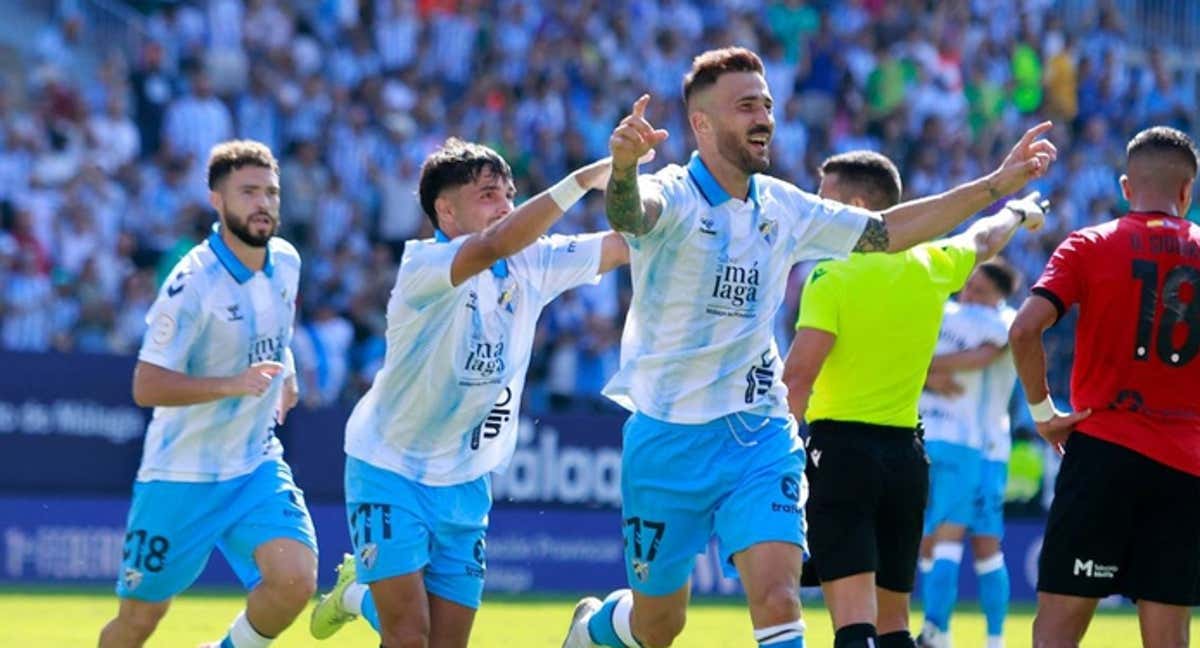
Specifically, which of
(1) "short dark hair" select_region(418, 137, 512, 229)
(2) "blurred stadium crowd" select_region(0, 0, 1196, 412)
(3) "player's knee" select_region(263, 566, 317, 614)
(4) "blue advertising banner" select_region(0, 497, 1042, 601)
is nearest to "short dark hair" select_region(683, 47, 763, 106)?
(1) "short dark hair" select_region(418, 137, 512, 229)

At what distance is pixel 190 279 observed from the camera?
33.6 feet

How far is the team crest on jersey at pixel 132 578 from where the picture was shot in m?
10.1

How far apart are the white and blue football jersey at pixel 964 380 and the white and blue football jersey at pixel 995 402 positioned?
0.14ft

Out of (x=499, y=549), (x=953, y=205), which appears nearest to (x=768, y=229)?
(x=953, y=205)

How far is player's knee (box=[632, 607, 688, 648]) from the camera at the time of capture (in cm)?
915

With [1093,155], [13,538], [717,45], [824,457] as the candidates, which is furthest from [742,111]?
[1093,155]

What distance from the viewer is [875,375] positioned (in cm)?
995

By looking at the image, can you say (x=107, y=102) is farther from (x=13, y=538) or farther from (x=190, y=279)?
(x=190, y=279)

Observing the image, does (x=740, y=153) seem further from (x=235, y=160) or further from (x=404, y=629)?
(x=235, y=160)

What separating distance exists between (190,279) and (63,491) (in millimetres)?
9157

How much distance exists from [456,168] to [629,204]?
137 centimetres

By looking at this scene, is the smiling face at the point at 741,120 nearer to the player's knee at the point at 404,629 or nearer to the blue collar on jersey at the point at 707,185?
the blue collar on jersey at the point at 707,185

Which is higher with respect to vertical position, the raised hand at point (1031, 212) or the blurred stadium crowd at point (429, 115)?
the blurred stadium crowd at point (429, 115)

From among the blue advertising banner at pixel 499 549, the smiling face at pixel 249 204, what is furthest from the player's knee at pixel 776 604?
the blue advertising banner at pixel 499 549
